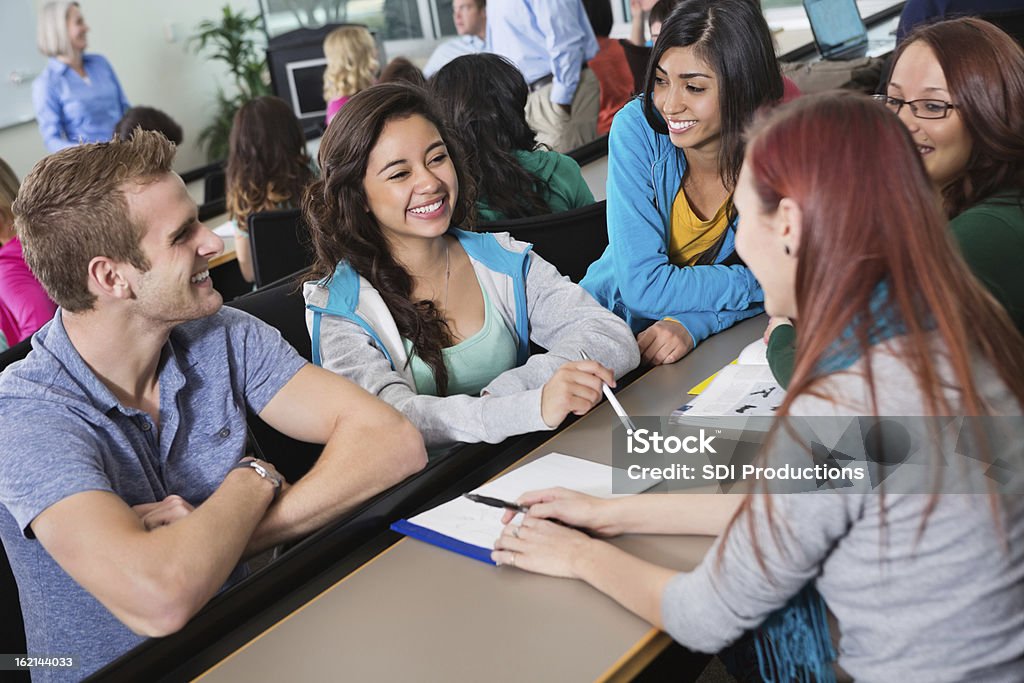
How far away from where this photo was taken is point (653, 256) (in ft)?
6.97

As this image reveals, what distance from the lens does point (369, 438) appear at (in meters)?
1.56

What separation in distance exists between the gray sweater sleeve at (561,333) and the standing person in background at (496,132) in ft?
2.26

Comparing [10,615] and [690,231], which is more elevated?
[690,231]

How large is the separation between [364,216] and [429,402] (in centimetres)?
45

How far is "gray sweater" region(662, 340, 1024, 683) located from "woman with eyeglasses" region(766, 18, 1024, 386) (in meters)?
0.53

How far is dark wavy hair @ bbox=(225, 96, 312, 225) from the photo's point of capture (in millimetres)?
3445

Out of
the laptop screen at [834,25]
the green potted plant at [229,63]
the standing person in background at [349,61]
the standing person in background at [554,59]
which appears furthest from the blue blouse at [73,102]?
the laptop screen at [834,25]

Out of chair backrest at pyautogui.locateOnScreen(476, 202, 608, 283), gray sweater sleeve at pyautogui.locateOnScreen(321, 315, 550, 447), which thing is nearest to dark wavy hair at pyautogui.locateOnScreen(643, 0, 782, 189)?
chair backrest at pyautogui.locateOnScreen(476, 202, 608, 283)

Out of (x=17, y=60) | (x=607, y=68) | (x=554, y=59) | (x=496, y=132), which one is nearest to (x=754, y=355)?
(x=496, y=132)

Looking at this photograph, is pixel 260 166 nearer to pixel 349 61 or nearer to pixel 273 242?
pixel 273 242

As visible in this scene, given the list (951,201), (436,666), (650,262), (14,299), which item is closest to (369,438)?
(436,666)

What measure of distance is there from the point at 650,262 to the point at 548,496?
882mm

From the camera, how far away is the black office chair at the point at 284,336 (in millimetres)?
1895

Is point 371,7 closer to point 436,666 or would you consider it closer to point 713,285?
point 713,285
